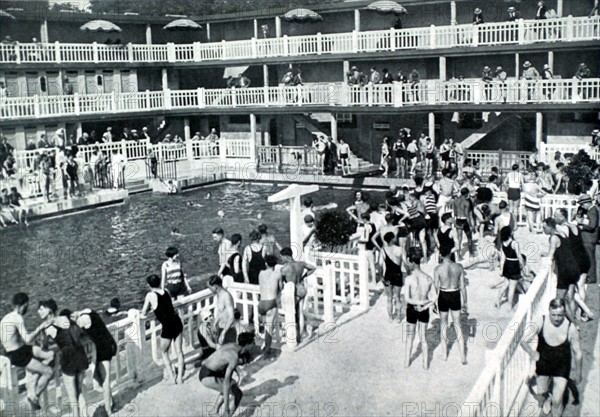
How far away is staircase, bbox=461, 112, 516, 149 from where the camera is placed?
31.1m

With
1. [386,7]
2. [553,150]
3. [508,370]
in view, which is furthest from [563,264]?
[386,7]

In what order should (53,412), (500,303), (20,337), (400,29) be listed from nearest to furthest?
(20,337) → (53,412) → (500,303) → (400,29)

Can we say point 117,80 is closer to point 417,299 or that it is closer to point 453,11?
point 453,11

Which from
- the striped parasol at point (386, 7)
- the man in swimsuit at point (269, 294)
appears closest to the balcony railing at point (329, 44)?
the striped parasol at point (386, 7)

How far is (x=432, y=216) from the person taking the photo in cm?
1702

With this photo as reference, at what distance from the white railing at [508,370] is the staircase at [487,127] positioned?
20.4m

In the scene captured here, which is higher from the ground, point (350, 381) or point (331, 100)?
point (331, 100)

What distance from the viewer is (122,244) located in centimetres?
2241

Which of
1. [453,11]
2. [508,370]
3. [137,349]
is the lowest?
[137,349]

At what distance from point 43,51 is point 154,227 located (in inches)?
553

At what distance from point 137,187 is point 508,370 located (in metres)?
24.0

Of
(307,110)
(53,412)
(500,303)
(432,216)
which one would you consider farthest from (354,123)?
(53,412)

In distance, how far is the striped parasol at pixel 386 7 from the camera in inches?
1276

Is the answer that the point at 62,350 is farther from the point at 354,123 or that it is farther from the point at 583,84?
the point at 354,123
